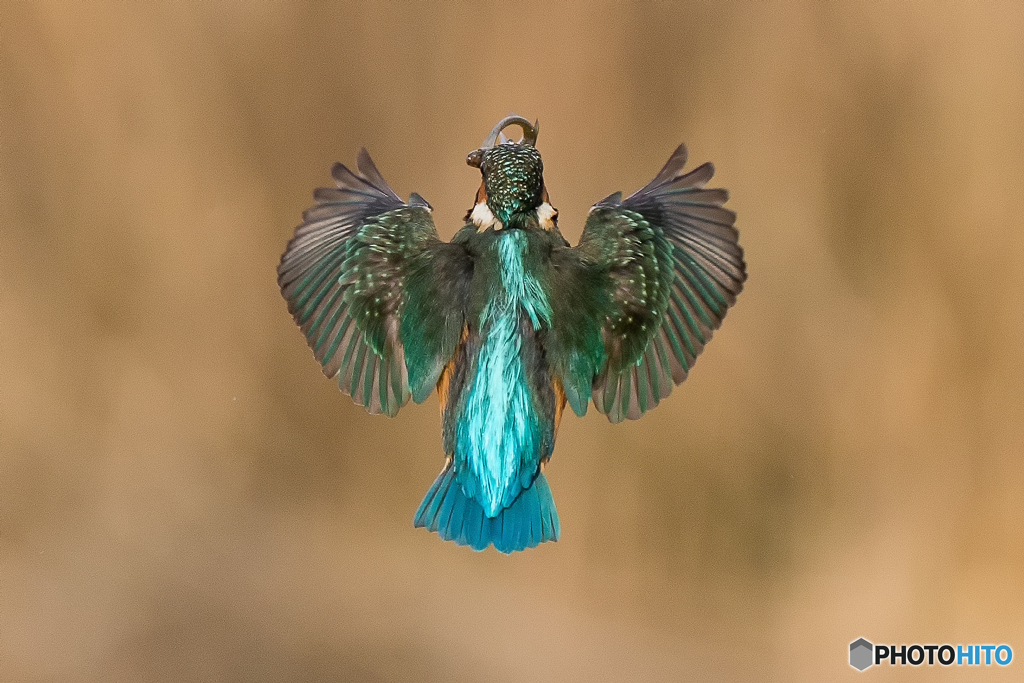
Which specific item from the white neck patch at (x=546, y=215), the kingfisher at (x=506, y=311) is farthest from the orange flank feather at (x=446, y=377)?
the white neck patch at (x=546, y=215)

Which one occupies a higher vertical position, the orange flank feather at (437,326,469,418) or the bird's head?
the bird's head

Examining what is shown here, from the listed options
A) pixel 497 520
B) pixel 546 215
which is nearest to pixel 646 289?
pixel 546 215

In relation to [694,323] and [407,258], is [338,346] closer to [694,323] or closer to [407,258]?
[407,258]

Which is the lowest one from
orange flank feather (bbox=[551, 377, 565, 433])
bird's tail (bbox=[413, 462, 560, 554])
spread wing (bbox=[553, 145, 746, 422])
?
bird's tail (bbox=[413, 462, 560, 554])

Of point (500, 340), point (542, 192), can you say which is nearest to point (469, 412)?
point (500, 340)

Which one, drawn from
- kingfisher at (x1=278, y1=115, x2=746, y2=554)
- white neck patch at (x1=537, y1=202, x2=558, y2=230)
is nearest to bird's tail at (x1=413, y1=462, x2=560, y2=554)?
kingfisher at (x1=278, y1=115, x2=746, y2=554)

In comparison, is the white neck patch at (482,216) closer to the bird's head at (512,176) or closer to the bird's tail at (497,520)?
the bird's head at (512,176)

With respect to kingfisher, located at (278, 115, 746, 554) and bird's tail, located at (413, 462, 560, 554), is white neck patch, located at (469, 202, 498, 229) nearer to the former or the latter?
kingfisher, located at (278, 115, 746, 554)

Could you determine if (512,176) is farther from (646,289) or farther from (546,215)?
(646,289)
